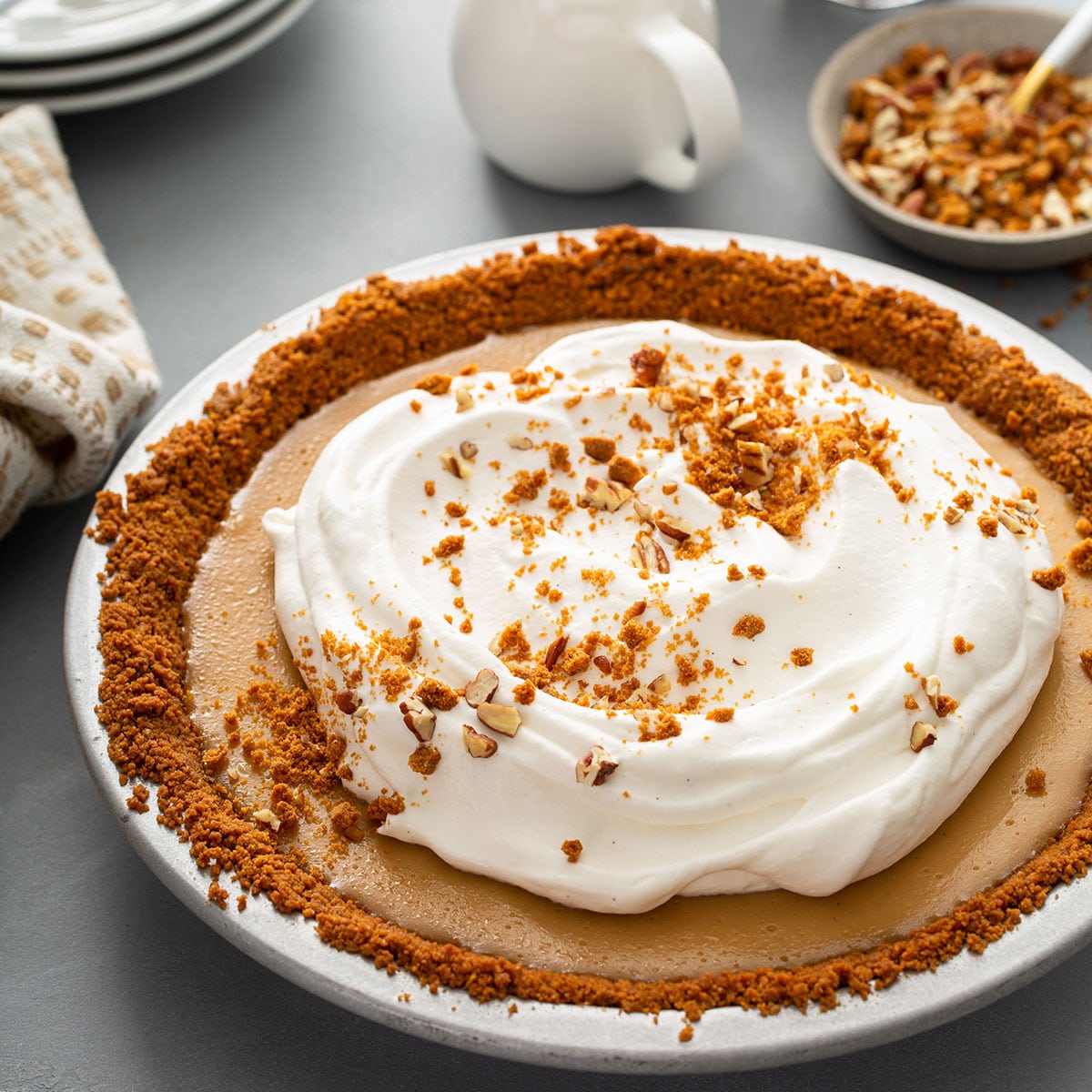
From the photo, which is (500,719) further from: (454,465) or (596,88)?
(596,88)

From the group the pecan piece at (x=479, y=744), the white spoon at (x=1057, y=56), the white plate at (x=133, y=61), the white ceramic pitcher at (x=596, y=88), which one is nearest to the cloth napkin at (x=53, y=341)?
the white plate at (x=133, y=61)

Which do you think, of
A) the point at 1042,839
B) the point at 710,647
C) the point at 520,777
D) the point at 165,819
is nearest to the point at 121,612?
the point at 165,819

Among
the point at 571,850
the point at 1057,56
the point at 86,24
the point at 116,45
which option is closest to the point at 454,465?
the point at 571,850

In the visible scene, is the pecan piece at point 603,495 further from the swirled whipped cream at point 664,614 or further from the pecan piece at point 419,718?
the pecan piece at point 419,718

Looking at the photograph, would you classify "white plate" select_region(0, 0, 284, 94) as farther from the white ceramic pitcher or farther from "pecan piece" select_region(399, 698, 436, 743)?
"pecan piece" select_region(399, 698, 436, 743)

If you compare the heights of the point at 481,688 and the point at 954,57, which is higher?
the point at 954,57
